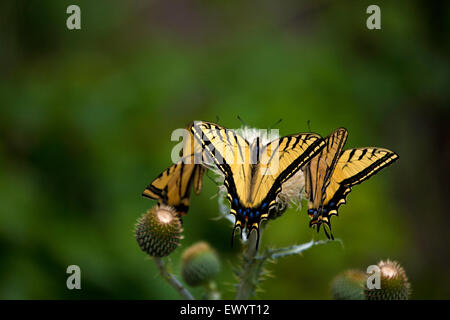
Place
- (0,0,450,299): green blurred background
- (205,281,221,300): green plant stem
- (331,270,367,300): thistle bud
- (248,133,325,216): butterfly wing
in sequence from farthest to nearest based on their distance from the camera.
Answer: (0,0,450,299): green blurred background → (331,270,367,300): thistle bud → (205,281,221,300): green plant stem → (248,133,325,216): butterfly wing

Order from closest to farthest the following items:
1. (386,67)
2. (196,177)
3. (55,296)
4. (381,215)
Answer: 1. (196,177)
2. (55,296)
3. (381,215)
4. (386,67)

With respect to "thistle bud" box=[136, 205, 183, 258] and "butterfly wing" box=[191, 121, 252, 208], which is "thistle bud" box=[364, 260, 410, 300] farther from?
"thistle bud" box=[136, 205, 183, 258]

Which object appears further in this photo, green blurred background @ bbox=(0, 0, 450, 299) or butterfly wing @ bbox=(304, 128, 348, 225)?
green blurred background @ bbox=(0, 0, 450, 299)

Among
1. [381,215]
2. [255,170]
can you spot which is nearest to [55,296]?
[255,170]

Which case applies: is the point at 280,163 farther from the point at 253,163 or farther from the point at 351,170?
the point at 351,170

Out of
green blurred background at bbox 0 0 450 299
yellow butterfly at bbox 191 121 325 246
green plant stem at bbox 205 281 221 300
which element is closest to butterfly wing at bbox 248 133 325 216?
yellow butterfly at bbox 191 121 325 246

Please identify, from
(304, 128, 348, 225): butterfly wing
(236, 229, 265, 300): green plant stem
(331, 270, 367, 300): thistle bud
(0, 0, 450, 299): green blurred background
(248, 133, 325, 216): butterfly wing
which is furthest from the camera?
(0, 0, 450, 299): green blurred background

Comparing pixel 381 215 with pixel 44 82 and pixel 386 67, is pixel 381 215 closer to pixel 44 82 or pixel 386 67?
pixel 386 67

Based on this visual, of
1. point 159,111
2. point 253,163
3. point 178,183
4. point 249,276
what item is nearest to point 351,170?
point 253,163
